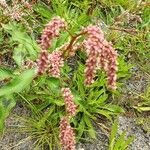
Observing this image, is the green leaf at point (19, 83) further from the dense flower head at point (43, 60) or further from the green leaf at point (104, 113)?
the green leaf at point (104, 113)

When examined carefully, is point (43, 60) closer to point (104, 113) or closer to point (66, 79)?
point (66, 79)

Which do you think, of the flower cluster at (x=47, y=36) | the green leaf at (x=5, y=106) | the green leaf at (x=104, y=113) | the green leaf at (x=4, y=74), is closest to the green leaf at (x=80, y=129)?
the green leaf at (x=104, y=113)

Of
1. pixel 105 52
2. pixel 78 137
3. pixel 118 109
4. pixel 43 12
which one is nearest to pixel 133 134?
pixel 118 109

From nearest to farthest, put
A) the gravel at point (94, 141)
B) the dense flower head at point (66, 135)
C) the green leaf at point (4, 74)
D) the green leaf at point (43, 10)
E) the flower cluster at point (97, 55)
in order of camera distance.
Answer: the flower cluster at point (97, 55) → the dense flower head at point (66, 135) → the green leaf at point (4, 74) → the gravel at point (94, 141) → the green leaf at point (43, 10)

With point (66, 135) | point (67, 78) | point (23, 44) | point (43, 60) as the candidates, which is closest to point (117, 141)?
point (67, 78)

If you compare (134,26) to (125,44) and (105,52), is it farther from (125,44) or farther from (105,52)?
(105,52)
